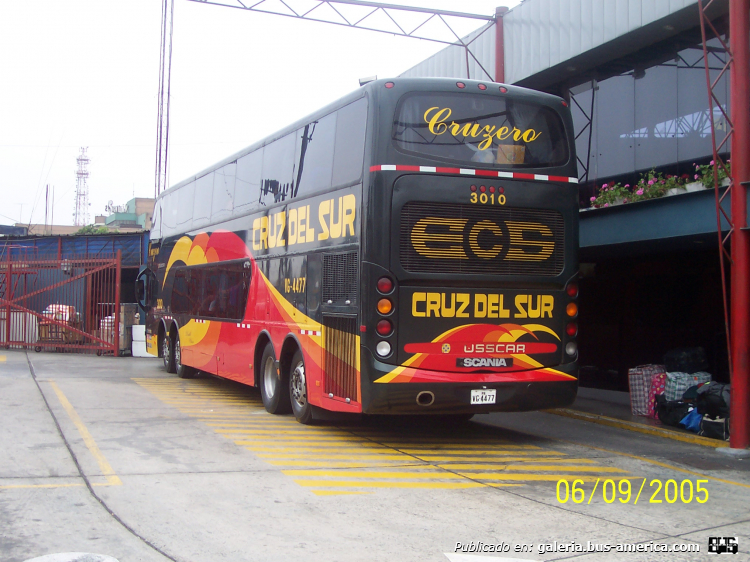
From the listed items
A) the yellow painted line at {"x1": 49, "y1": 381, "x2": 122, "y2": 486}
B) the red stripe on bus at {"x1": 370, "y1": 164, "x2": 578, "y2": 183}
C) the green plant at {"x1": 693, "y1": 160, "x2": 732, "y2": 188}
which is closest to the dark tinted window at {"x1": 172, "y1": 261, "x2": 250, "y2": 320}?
the yellow painted line at {"x1": 49, "y1": 381, "x2": 122, "y2": 486}

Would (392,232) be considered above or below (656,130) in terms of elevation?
below

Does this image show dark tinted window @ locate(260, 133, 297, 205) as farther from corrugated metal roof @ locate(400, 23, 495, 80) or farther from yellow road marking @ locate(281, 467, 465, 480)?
corrugated metal roof @ locate(400, 23, 495, 80)

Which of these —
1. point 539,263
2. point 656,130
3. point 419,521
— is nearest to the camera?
point 419,521

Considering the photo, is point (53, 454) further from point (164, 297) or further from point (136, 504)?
point (164, 297)

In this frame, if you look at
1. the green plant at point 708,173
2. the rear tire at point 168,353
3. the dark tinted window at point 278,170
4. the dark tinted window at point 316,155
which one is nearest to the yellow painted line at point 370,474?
the dark tinted window at point 316,155

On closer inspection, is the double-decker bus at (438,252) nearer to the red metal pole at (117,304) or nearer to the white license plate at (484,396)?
the white license plate at (484,396)

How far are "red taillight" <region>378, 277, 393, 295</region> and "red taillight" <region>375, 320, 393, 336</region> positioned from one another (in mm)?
332

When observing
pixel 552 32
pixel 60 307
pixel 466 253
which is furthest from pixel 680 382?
pixel 60 307

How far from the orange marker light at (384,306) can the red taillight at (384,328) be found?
4.5 inches

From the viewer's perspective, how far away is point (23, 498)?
6496 millimetres

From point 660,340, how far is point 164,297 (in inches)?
444

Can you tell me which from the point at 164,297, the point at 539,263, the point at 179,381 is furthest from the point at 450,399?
the point at 164,297

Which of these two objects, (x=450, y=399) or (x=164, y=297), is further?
(x=164, y=297)

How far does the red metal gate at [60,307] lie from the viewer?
2298 cm
